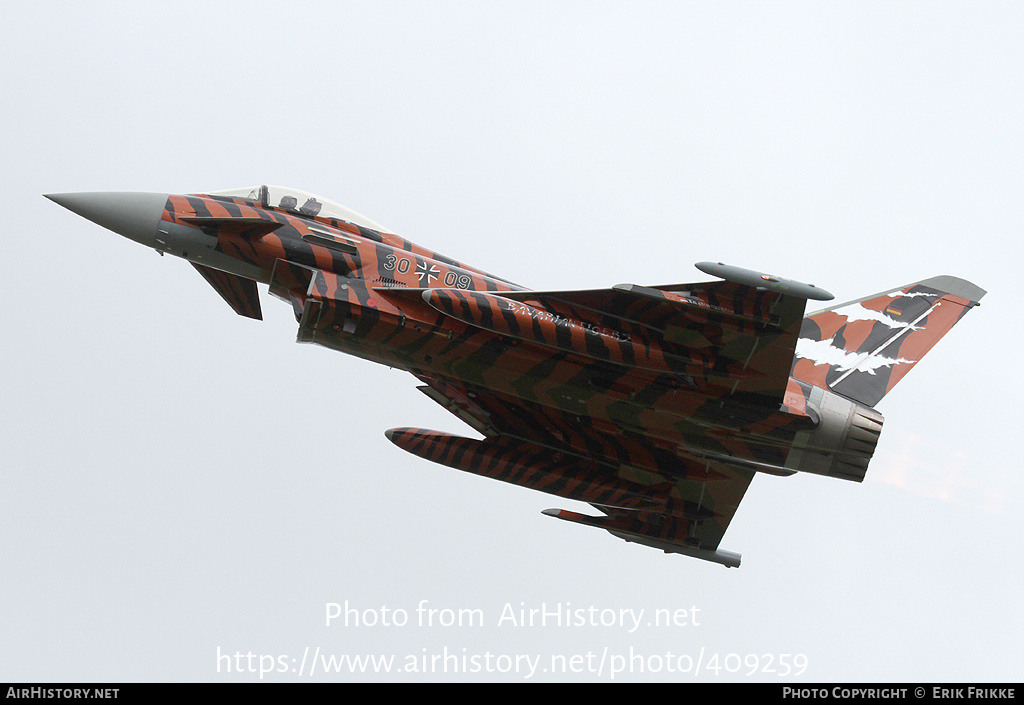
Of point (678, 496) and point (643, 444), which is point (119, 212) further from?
point (678, 496)

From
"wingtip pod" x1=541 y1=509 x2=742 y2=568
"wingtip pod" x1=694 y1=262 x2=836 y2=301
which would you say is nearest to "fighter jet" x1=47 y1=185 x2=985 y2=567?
"wingtip pod" x1=694 y1=262 x2=836 y2=301

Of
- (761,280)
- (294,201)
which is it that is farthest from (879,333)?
(294,201)

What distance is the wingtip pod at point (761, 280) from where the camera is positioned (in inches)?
520

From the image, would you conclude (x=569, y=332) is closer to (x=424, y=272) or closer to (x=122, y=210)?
(x=424, y=272)

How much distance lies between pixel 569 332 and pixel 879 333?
6.57m

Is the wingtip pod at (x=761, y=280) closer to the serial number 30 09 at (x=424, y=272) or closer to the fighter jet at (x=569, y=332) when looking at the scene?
the fighter jet at (x=569, y=332)

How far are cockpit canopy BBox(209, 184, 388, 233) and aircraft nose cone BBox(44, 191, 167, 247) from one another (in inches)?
41.0

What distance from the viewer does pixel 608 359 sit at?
14422mm

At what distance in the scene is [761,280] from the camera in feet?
43.8

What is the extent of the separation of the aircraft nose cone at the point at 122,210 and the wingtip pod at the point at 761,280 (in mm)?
8703

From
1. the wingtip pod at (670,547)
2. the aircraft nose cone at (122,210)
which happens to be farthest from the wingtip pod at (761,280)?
the aircraft nose cone at (122,210)

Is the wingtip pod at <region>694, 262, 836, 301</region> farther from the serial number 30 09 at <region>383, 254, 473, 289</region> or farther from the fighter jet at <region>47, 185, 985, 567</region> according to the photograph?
the serial number 30 09 at <region>383, 254, 473, 289</region>

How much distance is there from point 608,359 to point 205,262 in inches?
267

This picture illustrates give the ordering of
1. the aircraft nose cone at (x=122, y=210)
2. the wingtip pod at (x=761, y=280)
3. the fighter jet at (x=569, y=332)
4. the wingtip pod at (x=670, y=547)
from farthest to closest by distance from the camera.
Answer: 1. the wingtip pod at (x=670, y=547)
2. the aircraft nose cone at (x=122, y=210)
3. the fighter jet at (x=569, y=332)
4. the wingtip pod at (x=761, y=280)
